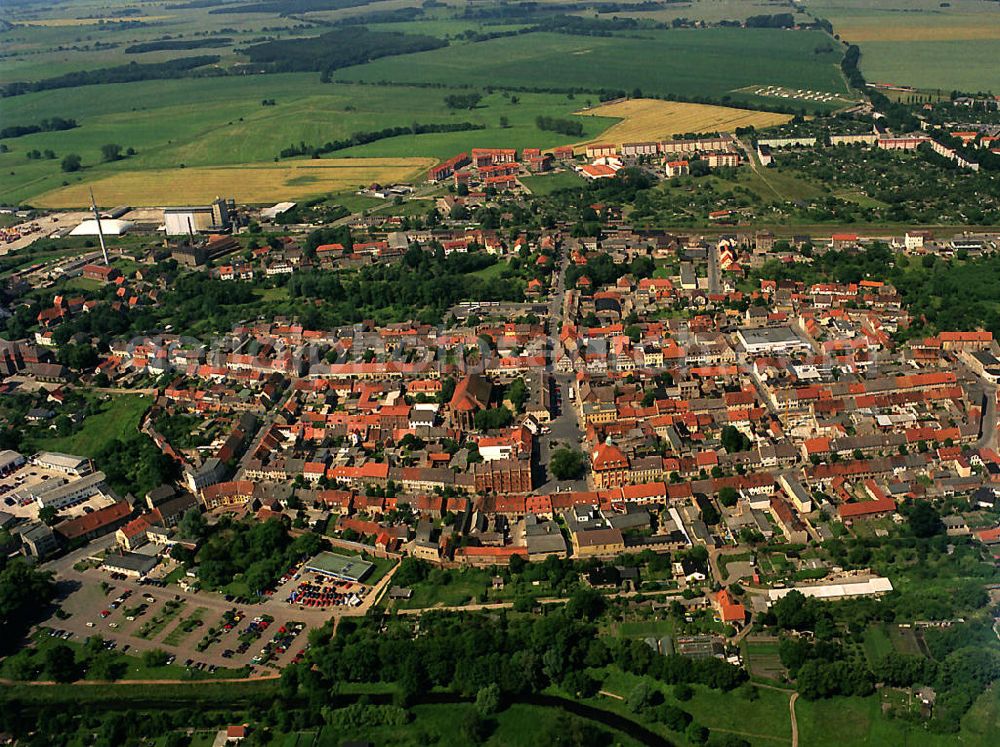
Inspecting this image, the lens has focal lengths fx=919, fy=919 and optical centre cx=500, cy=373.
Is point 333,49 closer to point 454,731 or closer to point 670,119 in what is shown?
point 670,119

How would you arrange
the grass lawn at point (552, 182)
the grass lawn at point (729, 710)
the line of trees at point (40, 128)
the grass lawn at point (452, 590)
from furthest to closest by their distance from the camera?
the line of trees at point (40, 128) < the grass lawn at point (552, 182) < the grass lawn at point (452, 590) < the grass lawn at point (729, 710)

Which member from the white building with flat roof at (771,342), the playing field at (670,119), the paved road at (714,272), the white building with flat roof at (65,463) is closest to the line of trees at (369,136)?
the playing field at (670,119)

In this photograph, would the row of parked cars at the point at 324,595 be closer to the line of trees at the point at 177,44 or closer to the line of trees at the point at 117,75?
the line of trees at the point at 117,75

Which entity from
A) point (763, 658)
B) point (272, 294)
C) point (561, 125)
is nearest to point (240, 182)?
point (272, 294)

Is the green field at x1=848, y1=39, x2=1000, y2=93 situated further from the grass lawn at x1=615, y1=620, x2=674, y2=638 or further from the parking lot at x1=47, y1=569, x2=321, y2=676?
the parking lot at x1=47, y1=569, x2=321, y2=676

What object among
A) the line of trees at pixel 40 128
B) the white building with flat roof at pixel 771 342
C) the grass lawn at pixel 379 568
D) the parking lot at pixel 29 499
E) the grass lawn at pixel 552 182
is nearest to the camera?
the grass lawn at pixel 379 568

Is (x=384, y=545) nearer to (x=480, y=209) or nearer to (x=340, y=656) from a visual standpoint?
(x=340, y=656)
